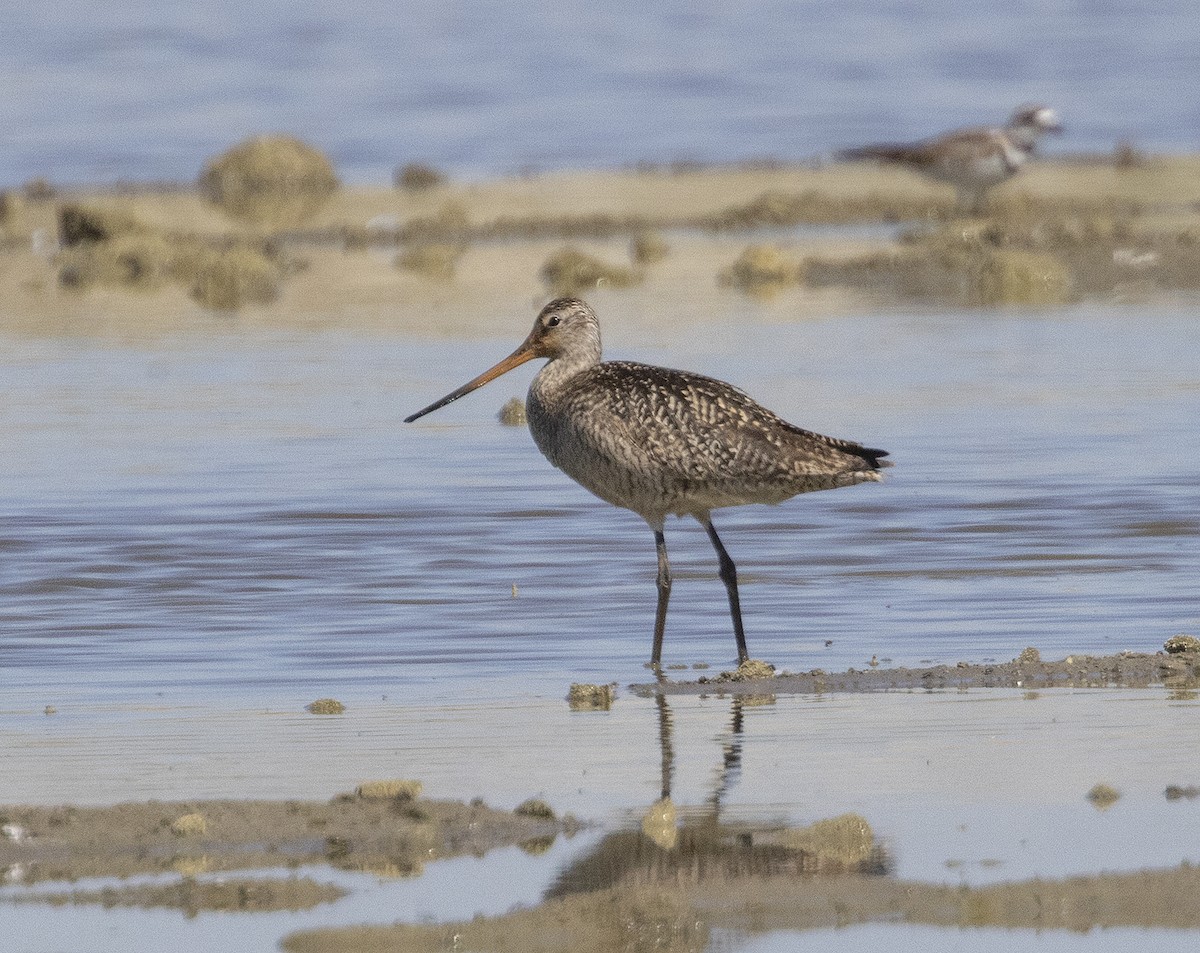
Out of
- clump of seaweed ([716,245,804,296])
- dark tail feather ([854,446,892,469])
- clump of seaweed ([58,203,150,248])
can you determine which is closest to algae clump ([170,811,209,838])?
dark tail feather ([854,446,892,469])

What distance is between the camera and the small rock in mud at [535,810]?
6.12m

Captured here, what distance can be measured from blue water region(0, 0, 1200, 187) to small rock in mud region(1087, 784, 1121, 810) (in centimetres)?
2273

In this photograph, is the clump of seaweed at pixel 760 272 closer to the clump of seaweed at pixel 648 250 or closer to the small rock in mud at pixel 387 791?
the clump of seaweed at pixel 648 250

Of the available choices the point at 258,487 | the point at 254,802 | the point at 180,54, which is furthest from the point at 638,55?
the point at 254,802

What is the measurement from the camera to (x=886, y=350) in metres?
15.9

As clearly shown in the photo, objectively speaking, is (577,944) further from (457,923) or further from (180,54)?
(180,54)

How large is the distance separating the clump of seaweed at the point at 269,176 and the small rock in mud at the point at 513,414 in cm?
1256

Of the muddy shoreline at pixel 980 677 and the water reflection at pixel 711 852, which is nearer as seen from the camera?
the water reflection at pixel 711 852

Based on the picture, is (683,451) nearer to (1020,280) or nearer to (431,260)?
(1020,280)

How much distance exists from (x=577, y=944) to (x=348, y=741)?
1.96 metres

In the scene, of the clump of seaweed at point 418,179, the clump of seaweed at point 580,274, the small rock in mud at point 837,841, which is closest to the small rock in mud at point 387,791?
the small rock in mud at point 837,841

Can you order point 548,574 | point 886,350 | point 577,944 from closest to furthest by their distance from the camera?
point 577,944 → point 548,574 → point 886,350

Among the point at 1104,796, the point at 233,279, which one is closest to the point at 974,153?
the point at 233,279

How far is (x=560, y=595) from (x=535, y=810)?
3.38 meters
